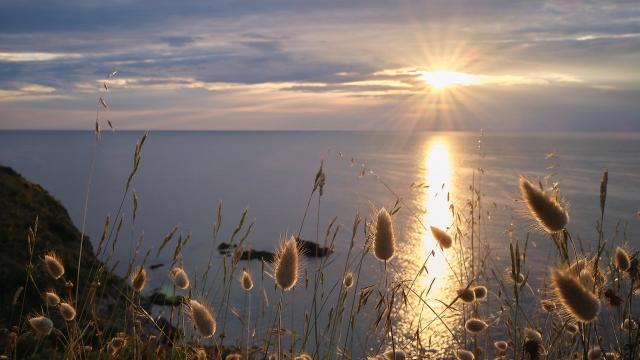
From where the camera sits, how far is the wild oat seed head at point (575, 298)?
1.67 meters

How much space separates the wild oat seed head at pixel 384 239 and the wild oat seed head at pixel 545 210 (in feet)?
2.12

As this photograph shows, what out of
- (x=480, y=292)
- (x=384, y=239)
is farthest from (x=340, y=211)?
(x=384, y=239)

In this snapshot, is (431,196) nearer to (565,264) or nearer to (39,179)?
(39,179)

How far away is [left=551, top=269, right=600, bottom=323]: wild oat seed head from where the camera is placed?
1.67m

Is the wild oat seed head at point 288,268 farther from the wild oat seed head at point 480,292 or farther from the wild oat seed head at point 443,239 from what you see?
the wild oat seed head at point 480,292

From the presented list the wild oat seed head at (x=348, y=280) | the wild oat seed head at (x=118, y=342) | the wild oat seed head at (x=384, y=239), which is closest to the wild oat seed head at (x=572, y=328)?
the wild oat seed head at (x=348, y=280)

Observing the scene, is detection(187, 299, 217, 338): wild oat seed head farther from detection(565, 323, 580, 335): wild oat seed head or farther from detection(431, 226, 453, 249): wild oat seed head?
detection(565, 323, 580, 335): wild oat seed head

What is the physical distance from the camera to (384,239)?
2398mm

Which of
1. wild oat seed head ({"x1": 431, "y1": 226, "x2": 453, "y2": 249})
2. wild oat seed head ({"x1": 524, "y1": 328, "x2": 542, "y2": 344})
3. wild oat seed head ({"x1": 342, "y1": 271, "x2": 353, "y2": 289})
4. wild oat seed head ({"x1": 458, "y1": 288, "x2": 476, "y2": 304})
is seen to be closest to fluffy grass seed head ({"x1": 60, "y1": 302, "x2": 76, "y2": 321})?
wild oat seed head ({"x1": 342, "y1": 271, "x2": 353, "y2": 289})

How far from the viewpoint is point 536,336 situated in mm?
2691

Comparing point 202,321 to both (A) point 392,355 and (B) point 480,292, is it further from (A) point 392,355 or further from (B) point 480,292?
(B) point 480,292

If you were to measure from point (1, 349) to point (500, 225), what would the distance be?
3918 centimetres

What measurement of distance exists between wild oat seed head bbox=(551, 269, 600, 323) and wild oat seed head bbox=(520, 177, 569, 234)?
0.19 meters

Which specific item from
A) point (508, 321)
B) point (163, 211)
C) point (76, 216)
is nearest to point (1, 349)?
point (508, 321)
